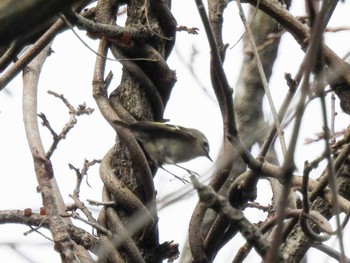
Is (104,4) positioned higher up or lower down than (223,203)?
higher up

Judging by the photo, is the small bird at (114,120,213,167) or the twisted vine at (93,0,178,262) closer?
the twisted vine at (93,0,178,262)

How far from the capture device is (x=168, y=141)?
267 centimetres

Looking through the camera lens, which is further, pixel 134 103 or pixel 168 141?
pixel 168 141

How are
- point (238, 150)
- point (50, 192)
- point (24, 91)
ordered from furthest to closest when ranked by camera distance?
point (24, 91), point (50, 192), point (238, 150)

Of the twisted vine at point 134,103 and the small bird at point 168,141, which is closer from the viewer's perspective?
the twisted vine at point 134,103

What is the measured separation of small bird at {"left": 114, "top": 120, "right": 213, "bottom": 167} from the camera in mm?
2156

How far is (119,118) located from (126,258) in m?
0.45

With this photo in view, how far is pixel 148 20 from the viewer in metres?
2.27

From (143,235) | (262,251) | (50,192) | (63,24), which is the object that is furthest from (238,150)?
(63,24)

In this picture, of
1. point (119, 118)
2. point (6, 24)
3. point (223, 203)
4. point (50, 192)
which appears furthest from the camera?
point (119, 118)

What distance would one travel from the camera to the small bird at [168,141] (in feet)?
7.07

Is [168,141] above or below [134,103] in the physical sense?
above

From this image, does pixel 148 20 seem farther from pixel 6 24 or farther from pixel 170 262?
pixel 6 24

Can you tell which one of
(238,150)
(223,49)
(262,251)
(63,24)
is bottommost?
(262,251)
